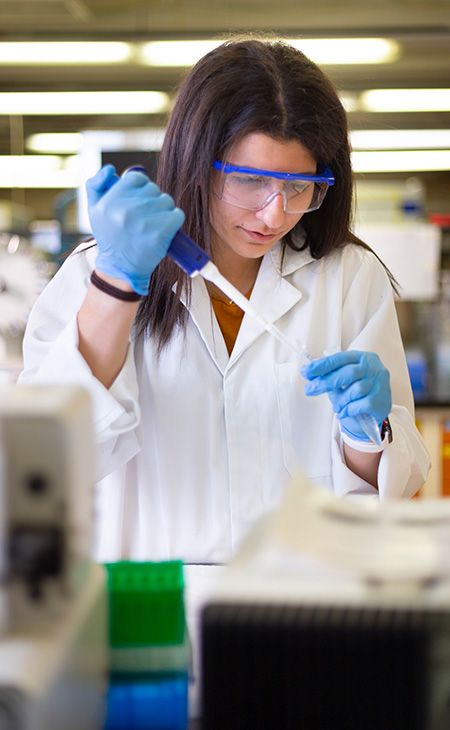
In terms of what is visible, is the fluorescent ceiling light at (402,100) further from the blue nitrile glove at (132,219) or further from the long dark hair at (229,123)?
the blue nitrile glove at (132,219)

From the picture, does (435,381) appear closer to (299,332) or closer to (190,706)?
(299,332)

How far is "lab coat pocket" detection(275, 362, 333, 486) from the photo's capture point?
1.85m

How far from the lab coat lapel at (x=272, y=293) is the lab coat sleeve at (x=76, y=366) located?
26 cm

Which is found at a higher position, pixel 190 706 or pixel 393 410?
pixel 393 410

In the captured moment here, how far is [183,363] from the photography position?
182 centimetres

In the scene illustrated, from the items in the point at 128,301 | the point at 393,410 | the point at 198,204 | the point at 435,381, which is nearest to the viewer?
the point at 128,301

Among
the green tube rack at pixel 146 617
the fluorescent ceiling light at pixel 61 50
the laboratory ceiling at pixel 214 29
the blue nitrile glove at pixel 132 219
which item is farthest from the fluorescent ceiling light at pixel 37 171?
the green tube rack at pixel 146 617

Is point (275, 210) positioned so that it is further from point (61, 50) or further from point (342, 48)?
point (61, 50)

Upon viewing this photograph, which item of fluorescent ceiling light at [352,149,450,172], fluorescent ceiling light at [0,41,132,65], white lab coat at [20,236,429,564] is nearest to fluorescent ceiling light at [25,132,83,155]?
fluorescent ceiling light at [0,41,132,65]

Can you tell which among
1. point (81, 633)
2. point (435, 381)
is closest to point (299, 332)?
point (81, 633)

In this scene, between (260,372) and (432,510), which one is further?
(260,372)

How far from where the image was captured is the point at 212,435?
5.95 feet

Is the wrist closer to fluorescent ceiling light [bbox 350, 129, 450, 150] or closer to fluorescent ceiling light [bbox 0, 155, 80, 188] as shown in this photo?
fluorescent ceiling light [bbox 350, 129, 450, 150]

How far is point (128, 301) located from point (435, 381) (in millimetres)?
3795
